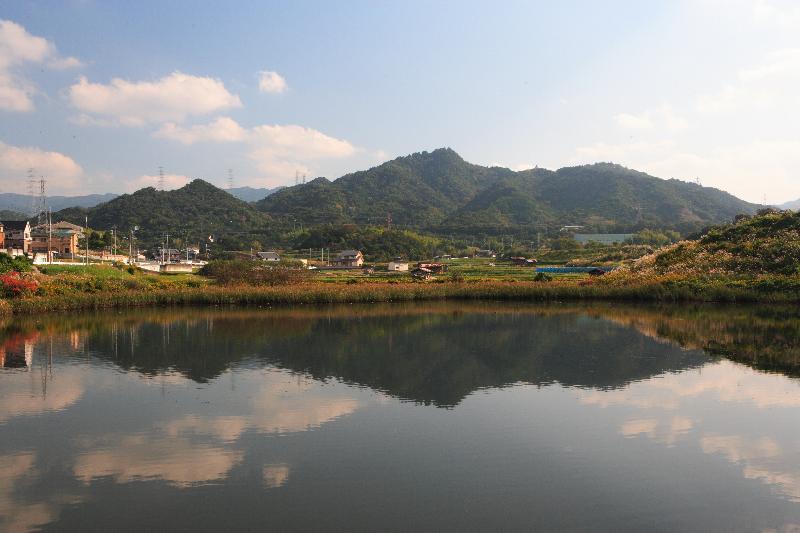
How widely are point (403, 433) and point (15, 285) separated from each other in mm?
27939

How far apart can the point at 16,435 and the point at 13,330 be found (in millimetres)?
15109

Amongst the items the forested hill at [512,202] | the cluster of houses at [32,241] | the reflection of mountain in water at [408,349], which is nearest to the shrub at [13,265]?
the reflection of mountain in water at [408,349]

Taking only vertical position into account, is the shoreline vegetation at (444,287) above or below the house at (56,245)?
below

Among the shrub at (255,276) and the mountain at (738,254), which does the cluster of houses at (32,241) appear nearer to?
the shrub at (255,276)

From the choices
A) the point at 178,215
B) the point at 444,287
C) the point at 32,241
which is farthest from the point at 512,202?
the point at 444,287

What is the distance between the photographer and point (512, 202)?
147 metres

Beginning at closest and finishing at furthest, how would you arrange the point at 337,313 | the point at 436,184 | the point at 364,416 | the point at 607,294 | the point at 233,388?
1. the point at 364,416
2. the point at 233,388
3. the point at 337,313
4. the point at 607,294
5. the point at 436,184

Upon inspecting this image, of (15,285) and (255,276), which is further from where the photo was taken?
(255,276)

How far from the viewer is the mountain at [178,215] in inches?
4099

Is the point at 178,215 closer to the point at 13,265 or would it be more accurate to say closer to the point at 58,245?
the point at 58,245

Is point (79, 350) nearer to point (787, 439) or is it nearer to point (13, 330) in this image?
point (13, 330)

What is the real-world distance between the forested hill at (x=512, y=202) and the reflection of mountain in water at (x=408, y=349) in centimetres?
9341

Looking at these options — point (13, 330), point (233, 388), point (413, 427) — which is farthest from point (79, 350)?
point (413, 427)

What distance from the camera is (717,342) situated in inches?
763
